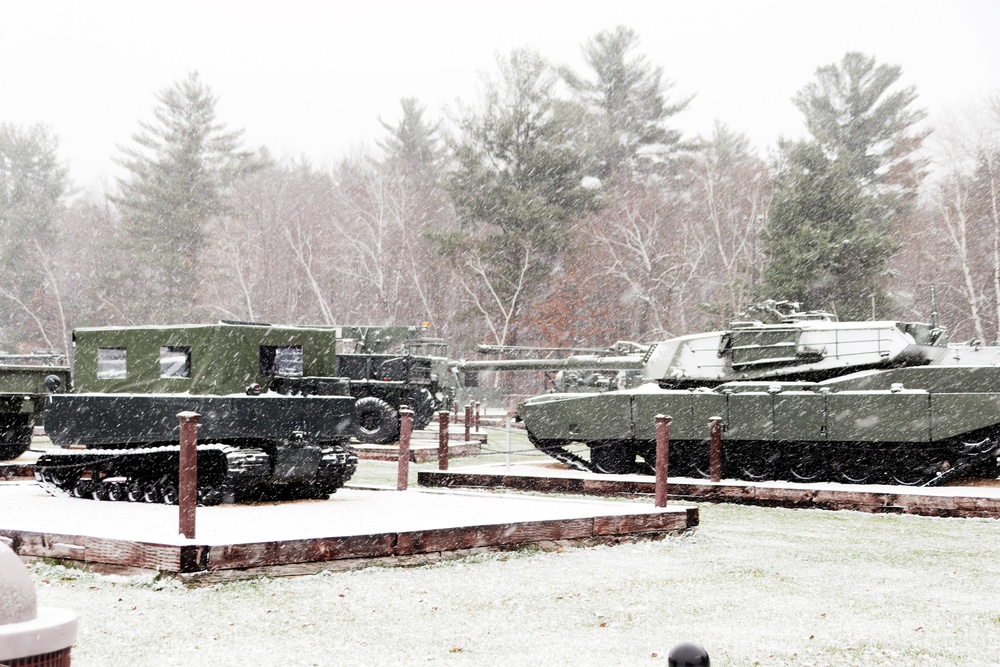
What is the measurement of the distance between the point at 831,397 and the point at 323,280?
136 feet

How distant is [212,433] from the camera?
1141cm

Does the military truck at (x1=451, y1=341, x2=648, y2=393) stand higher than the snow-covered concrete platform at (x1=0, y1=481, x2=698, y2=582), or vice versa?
the military truck at (x1=451, y1=341, x2=648, y2=393)

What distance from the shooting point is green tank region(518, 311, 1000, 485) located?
52.0ft

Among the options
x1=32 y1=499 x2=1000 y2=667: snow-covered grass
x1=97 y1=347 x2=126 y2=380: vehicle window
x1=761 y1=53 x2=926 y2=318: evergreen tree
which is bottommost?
x1=32 y1=499 x2=1000 y2=667: snow-covered grass

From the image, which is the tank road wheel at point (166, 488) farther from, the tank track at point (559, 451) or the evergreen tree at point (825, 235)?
the evergreen tree at point (825, 235)

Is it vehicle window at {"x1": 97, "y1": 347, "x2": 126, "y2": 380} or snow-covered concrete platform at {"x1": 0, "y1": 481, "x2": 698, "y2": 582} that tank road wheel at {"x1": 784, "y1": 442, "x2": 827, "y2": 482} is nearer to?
snow-covered concrete platform at {"x1": 0, "y1": 481, "x2": 698, "y2": 582}

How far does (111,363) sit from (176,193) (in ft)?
145

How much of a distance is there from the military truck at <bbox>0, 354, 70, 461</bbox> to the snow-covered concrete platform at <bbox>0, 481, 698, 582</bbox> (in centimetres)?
471

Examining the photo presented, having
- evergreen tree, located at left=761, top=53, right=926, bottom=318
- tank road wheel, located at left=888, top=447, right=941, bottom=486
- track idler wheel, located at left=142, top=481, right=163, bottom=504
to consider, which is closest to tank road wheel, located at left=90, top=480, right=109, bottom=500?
track idler wheel, located at left=142, top=481, right=163, bottom=504

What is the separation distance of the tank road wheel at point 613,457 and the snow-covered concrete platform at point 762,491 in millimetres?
1329

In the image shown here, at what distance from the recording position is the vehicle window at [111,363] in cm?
1227

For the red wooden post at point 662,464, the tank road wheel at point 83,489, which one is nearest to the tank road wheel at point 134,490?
the tank road wheel at point 83,489

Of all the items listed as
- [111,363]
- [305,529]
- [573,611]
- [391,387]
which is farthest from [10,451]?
[573,611]

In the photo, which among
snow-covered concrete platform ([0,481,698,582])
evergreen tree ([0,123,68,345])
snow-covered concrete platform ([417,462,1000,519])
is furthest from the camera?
evergreen tree ([0,123,68,345])
